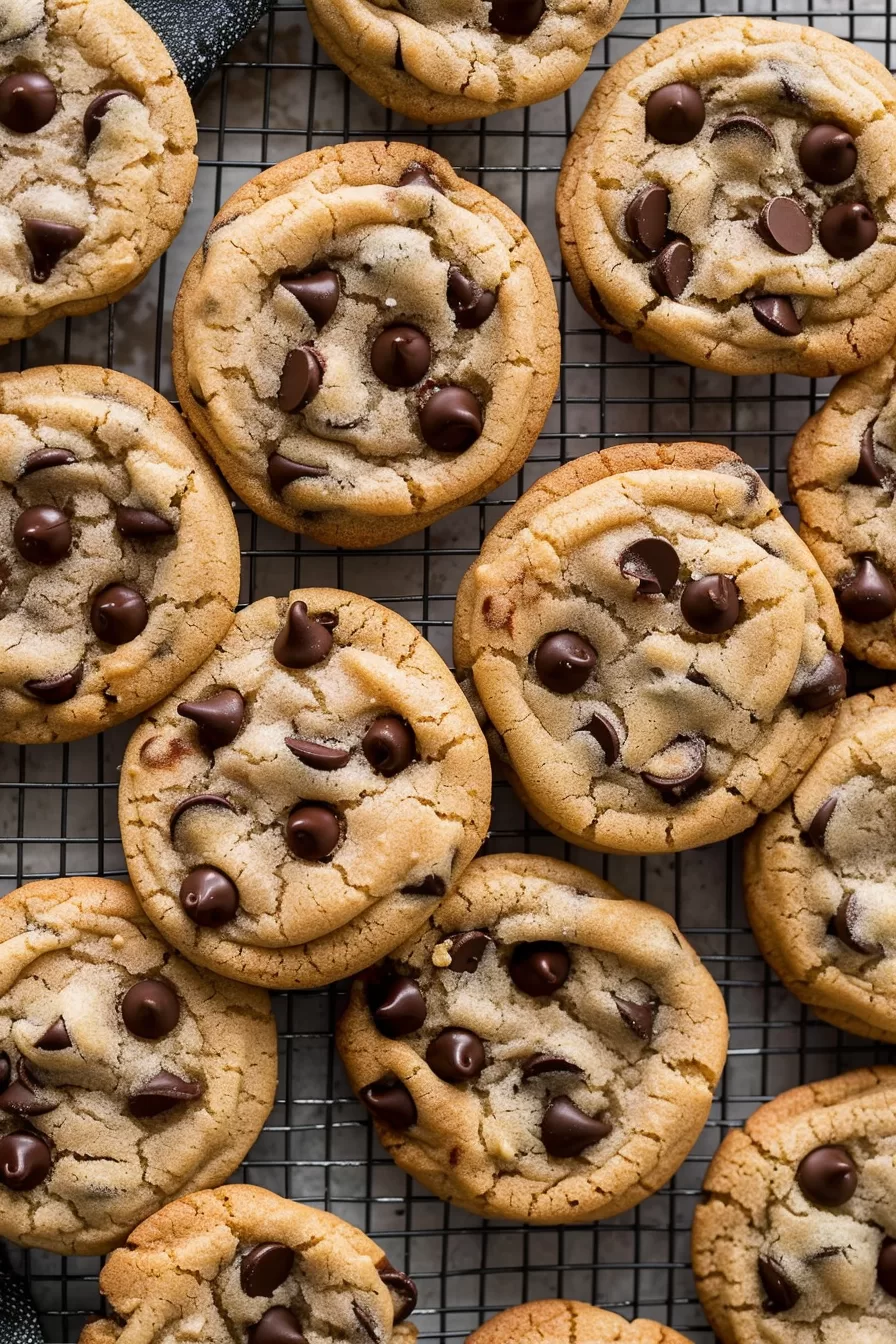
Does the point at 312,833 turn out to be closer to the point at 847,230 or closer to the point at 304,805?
the point at 304,805

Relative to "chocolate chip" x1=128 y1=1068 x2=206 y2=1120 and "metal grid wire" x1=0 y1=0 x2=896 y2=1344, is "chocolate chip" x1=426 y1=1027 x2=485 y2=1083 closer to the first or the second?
"metal grid wire" x1=0 y1=0 x2=896 y2=1344

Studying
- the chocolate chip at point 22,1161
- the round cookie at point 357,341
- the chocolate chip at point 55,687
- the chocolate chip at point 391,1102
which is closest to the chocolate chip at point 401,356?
the round cookie at point 357,341

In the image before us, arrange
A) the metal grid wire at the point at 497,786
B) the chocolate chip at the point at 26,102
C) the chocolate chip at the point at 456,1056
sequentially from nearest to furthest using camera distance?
the chocolate chip at the point at 26,102 → the chocolate chip at the point at 456,1056 → the metal grid wire at the point at 497,786

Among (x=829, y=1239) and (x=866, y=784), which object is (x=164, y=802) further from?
(x=829, y=1239)

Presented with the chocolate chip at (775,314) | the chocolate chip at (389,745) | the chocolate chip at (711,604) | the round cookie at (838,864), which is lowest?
the round cookie at (838,864)

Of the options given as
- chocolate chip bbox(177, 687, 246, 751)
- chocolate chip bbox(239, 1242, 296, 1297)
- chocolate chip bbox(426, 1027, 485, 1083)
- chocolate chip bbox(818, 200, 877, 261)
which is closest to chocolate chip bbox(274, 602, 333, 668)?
chocolate chip bbox(177, 687, 246, 751)

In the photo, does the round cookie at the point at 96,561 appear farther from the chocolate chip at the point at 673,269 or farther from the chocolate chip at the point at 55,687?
the chocolate chip at the point at 673,269

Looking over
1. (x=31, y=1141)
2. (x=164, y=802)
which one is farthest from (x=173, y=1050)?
(x=164, y=802)
